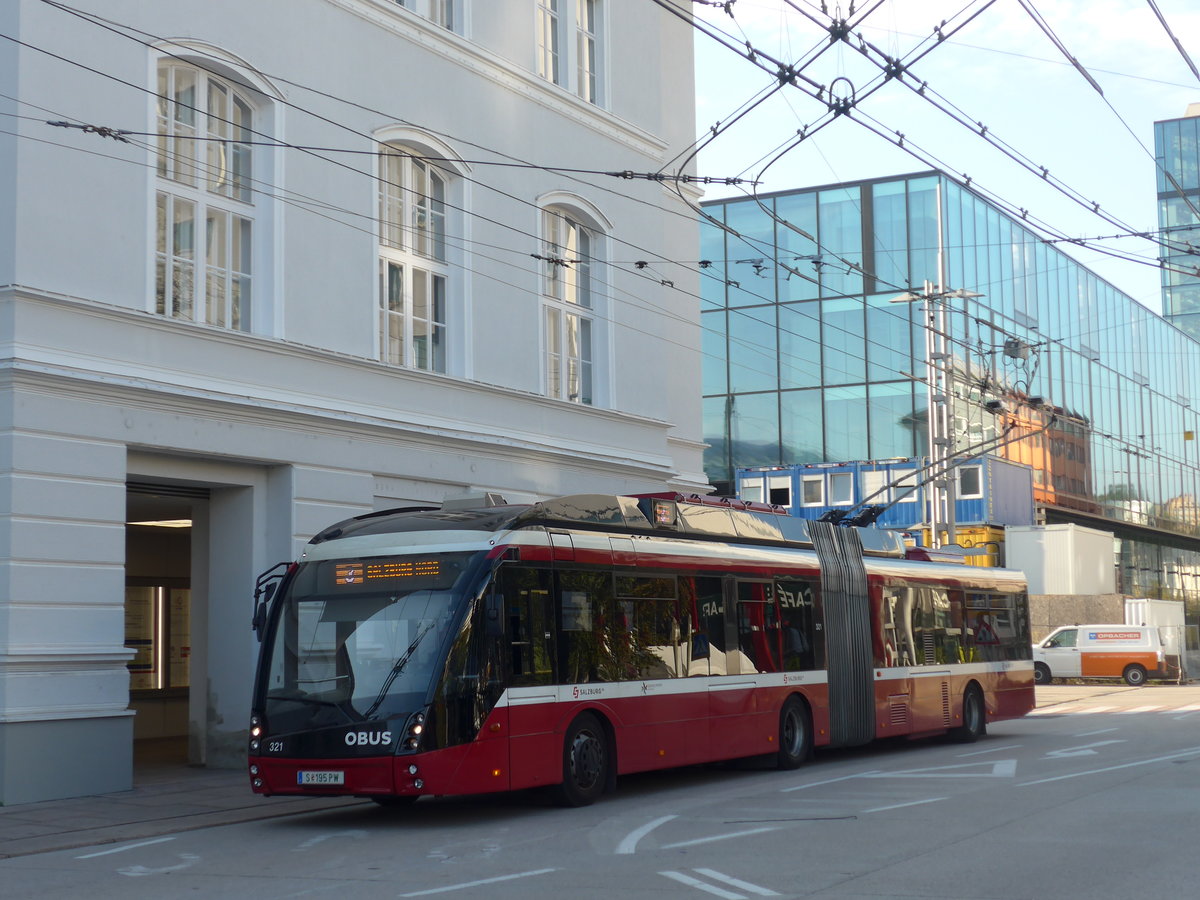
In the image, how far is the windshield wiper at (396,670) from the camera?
13.5 meters

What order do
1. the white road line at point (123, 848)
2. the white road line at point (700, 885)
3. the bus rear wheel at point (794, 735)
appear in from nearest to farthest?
the white road line at point (700, 885) → the white road line at point (123, 848) → the bus rear wheel at point (794, 735)

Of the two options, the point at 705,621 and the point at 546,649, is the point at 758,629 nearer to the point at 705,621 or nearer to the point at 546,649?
the point at 705,621

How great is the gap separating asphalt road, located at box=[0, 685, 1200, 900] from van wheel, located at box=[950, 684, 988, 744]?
5.61 meters

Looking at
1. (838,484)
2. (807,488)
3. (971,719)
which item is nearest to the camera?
(971,719)

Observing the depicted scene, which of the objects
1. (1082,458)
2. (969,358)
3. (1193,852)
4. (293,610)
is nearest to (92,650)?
(293,610)

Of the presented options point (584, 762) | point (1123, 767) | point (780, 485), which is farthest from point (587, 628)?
point (780, 485)

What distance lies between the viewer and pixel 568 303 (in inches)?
996

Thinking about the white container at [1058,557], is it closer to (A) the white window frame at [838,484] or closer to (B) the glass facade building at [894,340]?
(B) the glass facade building at [894,340]

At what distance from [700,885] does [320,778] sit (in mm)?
4809

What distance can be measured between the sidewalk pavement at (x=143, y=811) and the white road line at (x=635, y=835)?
3.85 metres

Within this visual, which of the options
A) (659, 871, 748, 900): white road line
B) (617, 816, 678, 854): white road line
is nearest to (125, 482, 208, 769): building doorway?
(617, 816, 678, 854): white road line

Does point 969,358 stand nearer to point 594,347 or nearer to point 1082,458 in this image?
point 1082,458

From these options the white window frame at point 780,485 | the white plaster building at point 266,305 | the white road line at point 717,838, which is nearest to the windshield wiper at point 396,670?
the white road line at point 717,838

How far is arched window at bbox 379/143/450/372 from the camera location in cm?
2144
